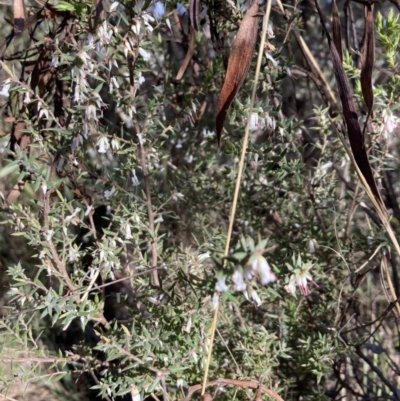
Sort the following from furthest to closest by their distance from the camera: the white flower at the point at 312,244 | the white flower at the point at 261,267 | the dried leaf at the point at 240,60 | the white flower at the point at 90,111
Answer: the white flower at the point at 312,244 → the white flower at the point at 90,111 → the dried leaf at the point at 240,60 → the white flower at the point at 261,267

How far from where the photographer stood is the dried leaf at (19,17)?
970 millimetres

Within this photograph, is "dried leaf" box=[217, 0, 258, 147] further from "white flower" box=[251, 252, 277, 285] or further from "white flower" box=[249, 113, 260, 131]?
"white flower" box=[251, 252, 277, 285]

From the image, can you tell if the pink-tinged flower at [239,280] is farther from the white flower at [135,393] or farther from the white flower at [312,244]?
the white flower at [312,244]

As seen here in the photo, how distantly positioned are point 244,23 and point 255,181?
0.53m

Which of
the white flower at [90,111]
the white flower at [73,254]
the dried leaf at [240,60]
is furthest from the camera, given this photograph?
the white flower at [73,254]

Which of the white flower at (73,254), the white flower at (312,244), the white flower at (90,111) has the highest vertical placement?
the white flower at (90,111)

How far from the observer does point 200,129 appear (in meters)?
1.60

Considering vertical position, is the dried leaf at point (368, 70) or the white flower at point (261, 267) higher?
the dried leaf at point (368, 70)

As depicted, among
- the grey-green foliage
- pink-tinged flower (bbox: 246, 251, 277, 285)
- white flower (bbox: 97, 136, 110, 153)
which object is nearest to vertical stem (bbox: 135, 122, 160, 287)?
the grey-green foliage

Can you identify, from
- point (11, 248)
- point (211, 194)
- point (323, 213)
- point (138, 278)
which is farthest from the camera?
point (11, 248)

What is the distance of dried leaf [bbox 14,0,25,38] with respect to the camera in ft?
3.18

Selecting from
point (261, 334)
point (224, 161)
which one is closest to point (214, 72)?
point (261, 334)

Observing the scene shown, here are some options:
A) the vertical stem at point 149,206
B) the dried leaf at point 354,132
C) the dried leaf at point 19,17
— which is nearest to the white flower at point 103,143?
the vertical stem at point 149,206

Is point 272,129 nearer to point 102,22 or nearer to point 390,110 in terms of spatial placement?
point 390,110
